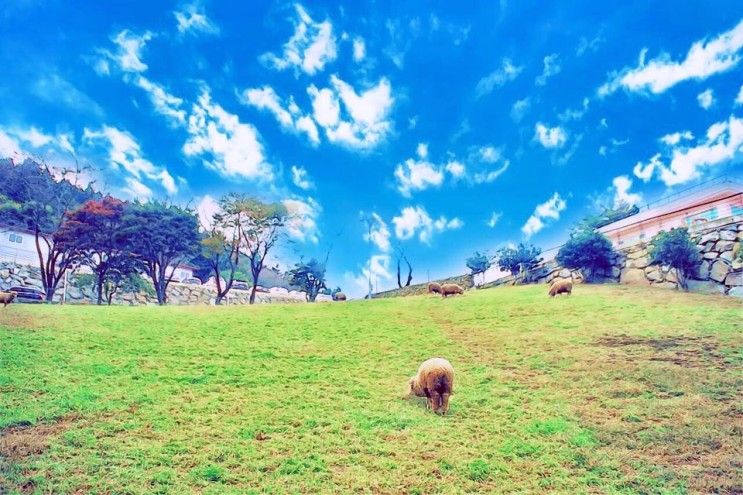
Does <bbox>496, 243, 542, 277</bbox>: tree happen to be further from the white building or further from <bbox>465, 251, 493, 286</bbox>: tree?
the white building

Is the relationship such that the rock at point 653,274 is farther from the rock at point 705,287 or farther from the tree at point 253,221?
the tree at point 253,221

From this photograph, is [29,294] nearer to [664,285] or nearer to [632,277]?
[632,277]

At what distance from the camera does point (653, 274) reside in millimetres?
22703

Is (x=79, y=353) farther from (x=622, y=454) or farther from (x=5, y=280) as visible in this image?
(x=5, y=280)

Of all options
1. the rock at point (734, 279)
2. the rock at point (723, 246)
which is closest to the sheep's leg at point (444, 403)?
the rock at point (734, 279)

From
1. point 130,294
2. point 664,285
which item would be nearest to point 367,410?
point 664,285

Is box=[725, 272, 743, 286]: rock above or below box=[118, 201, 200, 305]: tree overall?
below

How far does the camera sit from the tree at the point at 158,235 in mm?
28891

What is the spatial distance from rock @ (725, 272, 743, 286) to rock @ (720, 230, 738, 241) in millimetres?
1881

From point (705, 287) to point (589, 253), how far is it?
630cm

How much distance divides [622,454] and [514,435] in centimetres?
155

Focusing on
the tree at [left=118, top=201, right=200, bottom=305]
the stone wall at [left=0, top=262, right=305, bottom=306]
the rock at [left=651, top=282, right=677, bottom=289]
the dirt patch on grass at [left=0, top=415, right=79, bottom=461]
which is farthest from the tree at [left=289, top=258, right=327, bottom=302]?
the dirt patch on grass at [left=0, top=415, right=79, bottom=461]

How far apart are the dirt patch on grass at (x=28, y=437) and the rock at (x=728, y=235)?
2515cm

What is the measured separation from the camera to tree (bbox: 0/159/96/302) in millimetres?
22406
